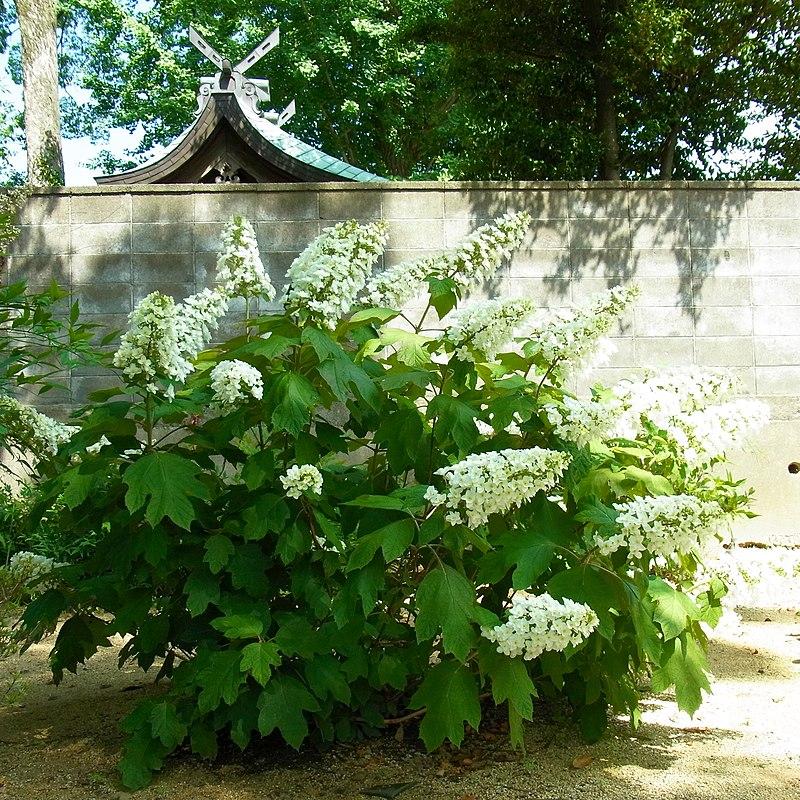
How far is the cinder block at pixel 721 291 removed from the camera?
6.39 meters

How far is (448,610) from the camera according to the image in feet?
7.10

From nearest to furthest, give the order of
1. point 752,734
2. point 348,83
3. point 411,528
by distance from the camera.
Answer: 1. point 411,528
2. point 752,734
3. point 348,83

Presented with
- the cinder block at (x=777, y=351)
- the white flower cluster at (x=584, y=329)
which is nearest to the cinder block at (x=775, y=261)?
the cinder block at (x=777, y=351)

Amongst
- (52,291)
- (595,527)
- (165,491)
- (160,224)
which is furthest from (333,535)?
(160,224)

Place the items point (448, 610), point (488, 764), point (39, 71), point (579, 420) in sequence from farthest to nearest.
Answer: point (39, 71) → point (488, 764) → point (579, 420) → point (448, 610)

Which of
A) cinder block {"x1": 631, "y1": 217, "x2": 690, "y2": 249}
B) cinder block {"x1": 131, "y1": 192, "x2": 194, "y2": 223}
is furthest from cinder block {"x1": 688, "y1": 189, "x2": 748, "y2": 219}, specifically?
cinder block {"x1": 131, "y1": 192, "x2": 194, "y2": 223}

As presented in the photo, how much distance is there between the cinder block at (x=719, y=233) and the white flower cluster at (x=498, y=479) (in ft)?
15.6

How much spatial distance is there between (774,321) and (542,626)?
16.3 feet

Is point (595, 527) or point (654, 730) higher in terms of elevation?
point (595, 527)

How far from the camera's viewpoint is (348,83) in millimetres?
21578

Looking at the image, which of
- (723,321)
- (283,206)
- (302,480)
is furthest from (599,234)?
(302,480)

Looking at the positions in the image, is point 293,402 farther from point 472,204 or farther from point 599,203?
point 599,203

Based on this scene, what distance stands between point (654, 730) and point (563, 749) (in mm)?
341

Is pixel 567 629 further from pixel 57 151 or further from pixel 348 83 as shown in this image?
pixel 348 83
